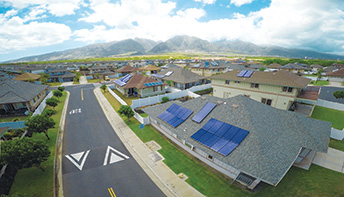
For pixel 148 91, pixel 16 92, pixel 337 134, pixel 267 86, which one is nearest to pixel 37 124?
pixel 16 92

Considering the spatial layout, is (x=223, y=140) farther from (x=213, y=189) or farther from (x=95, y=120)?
(x=95, y=120)

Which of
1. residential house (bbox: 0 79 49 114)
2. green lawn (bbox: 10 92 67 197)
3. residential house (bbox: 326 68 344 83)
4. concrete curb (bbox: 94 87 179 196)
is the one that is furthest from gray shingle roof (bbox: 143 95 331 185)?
residential house (bbox: 326 68 344 83)

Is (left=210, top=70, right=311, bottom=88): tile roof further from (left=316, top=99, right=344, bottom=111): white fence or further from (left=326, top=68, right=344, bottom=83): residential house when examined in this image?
(left=326, top=68, right=344, bottom=83): residential house

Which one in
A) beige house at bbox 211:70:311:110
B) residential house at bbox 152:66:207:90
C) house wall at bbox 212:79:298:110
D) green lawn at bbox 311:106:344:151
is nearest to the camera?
green lawn at bbox 311:106:344:151

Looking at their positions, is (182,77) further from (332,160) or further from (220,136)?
(332,160)

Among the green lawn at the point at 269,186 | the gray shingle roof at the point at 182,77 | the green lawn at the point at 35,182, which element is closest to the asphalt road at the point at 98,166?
the green lawn at the point at 35,182

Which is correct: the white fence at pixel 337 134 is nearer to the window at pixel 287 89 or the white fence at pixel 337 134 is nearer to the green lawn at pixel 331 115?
the green lawn at pixel 331 115

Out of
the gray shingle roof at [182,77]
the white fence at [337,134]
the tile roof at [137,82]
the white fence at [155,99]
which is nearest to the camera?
the white fence at [337,134]
